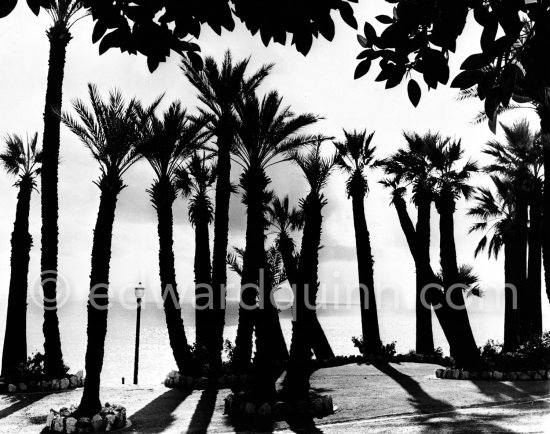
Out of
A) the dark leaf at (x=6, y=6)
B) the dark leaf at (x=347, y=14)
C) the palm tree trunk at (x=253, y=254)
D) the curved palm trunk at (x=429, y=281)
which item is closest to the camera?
the dark leaf at (x=6, y=6)

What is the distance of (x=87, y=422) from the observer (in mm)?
13000

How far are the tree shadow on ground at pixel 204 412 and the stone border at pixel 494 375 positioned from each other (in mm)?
6935

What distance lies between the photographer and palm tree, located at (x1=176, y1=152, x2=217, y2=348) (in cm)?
2250

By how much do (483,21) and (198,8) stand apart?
1771 mm

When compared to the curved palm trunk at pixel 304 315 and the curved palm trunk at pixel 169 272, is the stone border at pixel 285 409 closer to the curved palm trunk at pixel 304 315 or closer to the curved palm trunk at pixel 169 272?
the curved palm trunk at pixel 304 315

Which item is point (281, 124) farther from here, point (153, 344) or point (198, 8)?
point (153, 344)

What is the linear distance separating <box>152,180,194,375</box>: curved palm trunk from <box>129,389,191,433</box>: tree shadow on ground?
216 centimetres

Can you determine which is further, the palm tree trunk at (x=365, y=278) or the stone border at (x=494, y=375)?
the palm tree trunk at (x=365, y=278)

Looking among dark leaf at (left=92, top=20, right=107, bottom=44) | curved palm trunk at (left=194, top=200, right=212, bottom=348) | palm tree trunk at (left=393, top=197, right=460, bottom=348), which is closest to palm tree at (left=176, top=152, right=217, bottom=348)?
curved palm trunk at (left=194, top=200, right=212, bottom=348)

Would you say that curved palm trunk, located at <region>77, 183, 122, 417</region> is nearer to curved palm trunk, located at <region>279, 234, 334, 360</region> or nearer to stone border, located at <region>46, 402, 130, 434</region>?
stone border, located at <region>46, 402, 130, 434</region>

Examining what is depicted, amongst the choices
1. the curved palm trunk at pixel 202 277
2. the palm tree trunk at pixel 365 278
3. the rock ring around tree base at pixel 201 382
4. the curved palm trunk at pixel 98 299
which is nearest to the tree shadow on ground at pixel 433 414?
the rock ring around tree base at pixel 201 382

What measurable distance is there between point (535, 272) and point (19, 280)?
19586 mm

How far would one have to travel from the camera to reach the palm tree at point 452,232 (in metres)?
20.2

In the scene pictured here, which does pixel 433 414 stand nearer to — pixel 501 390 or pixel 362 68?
pixel 501 390
